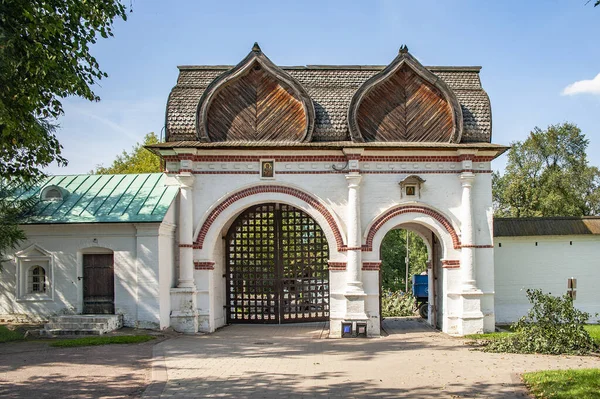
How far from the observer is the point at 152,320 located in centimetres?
1508

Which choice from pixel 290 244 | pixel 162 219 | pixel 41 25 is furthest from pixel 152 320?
pixel 41 25

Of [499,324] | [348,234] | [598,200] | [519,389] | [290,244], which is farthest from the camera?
[598,200]

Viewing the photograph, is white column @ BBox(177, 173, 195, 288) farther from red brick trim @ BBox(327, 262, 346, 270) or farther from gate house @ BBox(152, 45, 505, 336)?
red brick trim @ BBox(327, 262, 346, 270)

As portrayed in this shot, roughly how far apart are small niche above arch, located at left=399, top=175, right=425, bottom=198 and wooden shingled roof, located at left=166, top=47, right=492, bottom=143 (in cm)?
129

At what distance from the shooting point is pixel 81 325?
47.8 ft

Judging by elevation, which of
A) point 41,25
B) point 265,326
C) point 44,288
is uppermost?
point 41,25

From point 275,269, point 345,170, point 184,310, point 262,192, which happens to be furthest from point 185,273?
point 345,170

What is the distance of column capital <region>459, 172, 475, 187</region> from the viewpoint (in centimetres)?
1619

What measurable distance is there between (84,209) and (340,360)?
8357 millimetres

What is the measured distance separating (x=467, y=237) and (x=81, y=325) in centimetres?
1030

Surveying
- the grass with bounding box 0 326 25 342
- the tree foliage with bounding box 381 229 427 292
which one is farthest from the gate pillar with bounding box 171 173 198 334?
the tree foliage with bounding box 381 229 427 292

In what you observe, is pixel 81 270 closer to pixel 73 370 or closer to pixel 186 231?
pixel 186 231

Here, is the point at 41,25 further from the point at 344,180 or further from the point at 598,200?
the point at 598,200

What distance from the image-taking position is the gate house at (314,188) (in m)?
15.7
